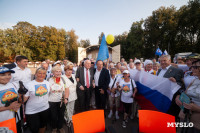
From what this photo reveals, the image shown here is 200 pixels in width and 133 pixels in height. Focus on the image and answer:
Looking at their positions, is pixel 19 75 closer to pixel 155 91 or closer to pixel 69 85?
pixel 69 85

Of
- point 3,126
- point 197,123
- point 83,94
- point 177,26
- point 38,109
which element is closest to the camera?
point 3,126

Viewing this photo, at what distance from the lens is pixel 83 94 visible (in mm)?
3559

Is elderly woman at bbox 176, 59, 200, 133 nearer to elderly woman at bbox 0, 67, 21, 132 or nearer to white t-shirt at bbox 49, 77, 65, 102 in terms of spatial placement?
white t-shirt at bbox 49, 77, 65, 102

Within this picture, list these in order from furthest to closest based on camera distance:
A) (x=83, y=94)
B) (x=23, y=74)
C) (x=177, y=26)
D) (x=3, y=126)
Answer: (x=177, y=26)
(x=83, y=94)
(x=23, y=74)
(x=3, y=126)

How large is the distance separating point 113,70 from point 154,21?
31.5 metres

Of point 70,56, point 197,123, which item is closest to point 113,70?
point 197,123

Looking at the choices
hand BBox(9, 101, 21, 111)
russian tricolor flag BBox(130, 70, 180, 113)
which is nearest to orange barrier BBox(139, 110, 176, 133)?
russian tricolor flag BBox(130, 70, 180, 113)

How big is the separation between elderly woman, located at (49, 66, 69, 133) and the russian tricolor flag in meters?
2.57

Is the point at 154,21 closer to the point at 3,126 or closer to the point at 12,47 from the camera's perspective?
the point at 3,126

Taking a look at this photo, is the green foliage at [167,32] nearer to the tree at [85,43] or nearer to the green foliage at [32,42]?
the tree at [85,43]

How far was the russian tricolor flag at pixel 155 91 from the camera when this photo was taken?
257 centimetres

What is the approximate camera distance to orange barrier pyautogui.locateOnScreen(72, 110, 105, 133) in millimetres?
1749

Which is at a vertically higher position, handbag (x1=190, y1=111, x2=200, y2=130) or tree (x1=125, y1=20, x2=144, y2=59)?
tree (x1=125, y1=20, x2=144, y2=59)

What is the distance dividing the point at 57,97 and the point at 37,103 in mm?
521
